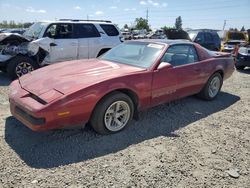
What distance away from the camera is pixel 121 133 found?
389 cm

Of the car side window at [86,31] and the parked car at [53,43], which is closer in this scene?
the parked car at [53,43]

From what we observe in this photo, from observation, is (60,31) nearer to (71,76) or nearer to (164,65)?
(71,76)

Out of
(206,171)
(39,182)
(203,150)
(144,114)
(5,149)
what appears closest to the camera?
(39,182)

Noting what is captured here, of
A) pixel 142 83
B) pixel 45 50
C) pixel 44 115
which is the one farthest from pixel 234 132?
pixel 45 50

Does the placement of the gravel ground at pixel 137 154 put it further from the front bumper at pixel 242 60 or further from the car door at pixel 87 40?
the front bumper at pixel 242 60

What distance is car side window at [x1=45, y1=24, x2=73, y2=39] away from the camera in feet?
24.9

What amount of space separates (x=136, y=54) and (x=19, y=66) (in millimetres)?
3905

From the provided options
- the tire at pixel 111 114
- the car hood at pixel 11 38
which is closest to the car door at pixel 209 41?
the car hood at pixel 11 38

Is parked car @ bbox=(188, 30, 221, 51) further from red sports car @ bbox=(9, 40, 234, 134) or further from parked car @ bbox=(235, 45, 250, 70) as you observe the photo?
red sports car @ bbox=(9, 40, 234, 134)

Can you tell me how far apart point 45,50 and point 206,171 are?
579 centimetres

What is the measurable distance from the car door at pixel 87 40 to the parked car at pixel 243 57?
570 cm

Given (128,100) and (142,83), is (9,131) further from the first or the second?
(142,83)

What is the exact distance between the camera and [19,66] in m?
7.00

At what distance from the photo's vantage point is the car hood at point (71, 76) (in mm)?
3457
